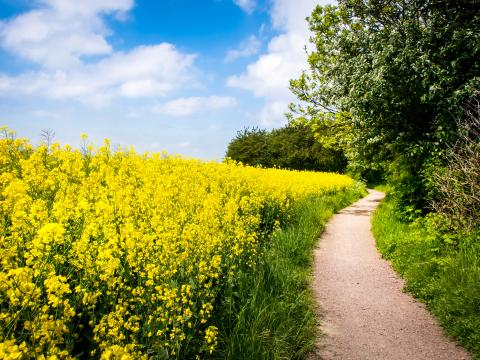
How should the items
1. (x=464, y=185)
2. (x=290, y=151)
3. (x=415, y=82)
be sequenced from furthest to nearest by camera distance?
1. (x=290, y=151)
2. (x=415, y=82)
3. (x=464, y=185)

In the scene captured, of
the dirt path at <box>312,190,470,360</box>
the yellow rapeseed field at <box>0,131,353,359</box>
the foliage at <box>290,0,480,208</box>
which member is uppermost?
the foliage at <box>290,0,480,208</box>

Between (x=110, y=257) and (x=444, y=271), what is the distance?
5.75m

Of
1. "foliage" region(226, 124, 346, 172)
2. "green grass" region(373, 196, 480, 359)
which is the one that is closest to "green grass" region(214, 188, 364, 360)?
"green grass" region(373, 196, 480, 359)

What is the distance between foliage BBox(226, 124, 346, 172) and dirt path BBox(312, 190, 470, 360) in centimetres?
3049

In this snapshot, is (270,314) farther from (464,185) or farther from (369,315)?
(464,185)

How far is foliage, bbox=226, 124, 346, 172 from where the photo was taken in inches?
1623

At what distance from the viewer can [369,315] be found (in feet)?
18.0

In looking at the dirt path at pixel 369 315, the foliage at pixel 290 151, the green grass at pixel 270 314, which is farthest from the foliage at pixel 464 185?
the foliage at pixel 290 151

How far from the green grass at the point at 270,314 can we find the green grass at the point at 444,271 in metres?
1.99

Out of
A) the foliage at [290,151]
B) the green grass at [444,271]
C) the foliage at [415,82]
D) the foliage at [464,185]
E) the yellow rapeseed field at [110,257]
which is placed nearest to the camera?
the yellow rapeseed field at [110,257]

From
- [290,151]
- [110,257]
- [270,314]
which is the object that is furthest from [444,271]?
[290,151]

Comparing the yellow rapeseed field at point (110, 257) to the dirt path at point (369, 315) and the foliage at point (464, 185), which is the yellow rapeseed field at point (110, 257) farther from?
the foliage at point (464, 185)

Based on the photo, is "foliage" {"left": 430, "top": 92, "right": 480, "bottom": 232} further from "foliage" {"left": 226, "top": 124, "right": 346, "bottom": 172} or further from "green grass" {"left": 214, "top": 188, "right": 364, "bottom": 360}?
"foliage" {"left": 226, "top": 124, "right": 346, "bottom": 172}

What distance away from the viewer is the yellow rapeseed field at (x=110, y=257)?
98.7 inches
